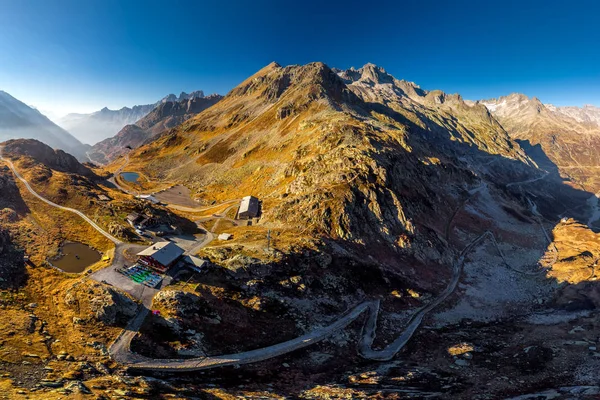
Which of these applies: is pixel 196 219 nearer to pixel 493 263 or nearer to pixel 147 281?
pixel 147 281

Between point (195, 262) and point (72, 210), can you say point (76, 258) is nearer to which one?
point (195, 262)

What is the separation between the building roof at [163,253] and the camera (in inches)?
2028

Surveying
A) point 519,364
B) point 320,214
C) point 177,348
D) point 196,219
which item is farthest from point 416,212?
point 177,348

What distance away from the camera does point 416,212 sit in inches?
3770

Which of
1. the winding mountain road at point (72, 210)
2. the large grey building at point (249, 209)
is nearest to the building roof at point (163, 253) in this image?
the winding mountain road at point (72, 210)

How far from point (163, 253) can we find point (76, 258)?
18005 millimetres

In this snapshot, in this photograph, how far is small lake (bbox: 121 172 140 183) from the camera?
152 metres

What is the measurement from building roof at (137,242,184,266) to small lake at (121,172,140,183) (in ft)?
381

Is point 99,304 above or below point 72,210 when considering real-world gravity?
below

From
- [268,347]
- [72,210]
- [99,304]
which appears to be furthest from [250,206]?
[99,304]

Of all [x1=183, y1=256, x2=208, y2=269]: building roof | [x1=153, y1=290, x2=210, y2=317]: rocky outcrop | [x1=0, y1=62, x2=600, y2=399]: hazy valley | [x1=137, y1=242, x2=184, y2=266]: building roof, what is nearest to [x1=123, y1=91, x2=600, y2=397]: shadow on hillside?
[x1=0, y1=62, x2=600, y2=399]: hazy valley

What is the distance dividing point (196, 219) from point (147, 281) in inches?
1776

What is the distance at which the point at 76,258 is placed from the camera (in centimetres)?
5409

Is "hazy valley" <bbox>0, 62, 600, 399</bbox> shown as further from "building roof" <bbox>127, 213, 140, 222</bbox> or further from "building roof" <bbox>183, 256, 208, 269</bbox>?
"building roof" <bbox>183, 256, 208, 269</bbox>
